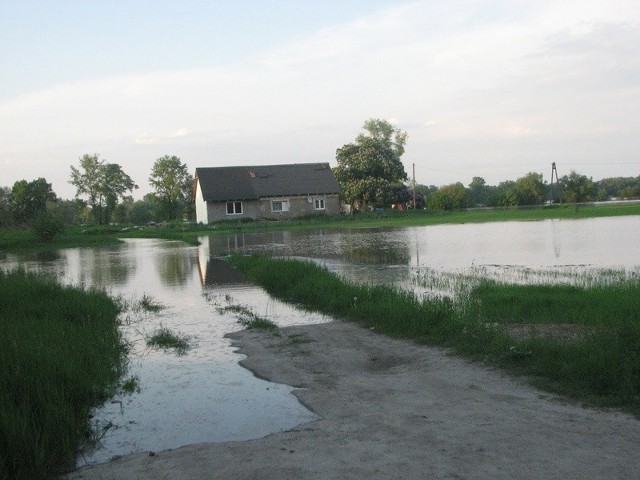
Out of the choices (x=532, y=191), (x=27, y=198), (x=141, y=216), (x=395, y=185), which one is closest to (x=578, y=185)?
(x=532, y=191)

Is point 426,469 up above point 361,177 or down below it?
below

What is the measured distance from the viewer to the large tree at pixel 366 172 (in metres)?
71.4

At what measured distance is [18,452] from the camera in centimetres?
571

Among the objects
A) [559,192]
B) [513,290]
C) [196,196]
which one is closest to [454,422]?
[513,290]

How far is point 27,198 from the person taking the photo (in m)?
77.6

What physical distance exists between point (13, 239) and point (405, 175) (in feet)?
140

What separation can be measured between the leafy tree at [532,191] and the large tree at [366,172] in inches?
1008

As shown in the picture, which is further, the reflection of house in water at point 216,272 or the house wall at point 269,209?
the house wall at point 269,209

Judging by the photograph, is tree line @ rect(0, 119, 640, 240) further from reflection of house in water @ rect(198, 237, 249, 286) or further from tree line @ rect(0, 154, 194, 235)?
reflection of house in water @ rect(198, 237, 249, 286)

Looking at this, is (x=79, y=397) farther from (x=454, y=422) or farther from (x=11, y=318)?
(x=11, y=318)

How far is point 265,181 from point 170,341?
56.6m

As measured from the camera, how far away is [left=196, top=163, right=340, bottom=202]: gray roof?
6475 cm

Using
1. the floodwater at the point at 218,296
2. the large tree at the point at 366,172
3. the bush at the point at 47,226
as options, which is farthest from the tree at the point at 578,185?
the bush at the point at 47,226

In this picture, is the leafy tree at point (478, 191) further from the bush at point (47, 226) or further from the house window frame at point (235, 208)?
the bush at point (47, 226)
